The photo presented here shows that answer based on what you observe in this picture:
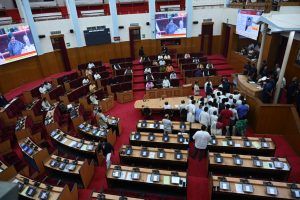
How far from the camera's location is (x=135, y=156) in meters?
7.67

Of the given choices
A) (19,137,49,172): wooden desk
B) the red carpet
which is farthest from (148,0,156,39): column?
(19,137,49,172): wooden desk

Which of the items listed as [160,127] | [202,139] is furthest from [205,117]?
[160,127]

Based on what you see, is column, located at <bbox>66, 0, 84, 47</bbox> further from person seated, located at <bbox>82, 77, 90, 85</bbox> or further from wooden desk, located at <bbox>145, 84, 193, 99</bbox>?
wooden desk, located at <bbox>145, 84, 193, 99</bbox>

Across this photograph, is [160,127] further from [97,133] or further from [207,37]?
[207,37]

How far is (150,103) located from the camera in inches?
462

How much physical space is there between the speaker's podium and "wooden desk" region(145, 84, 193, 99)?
114cm

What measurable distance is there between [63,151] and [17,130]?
2.44 m

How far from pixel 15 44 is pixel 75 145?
10435 millimetres

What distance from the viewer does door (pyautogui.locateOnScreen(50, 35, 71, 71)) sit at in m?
17.4

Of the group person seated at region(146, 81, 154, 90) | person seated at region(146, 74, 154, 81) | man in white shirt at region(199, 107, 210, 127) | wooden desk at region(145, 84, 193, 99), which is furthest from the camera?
person seated at region(146, 74, 154, 81)

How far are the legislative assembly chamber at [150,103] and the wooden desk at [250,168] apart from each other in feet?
0.10

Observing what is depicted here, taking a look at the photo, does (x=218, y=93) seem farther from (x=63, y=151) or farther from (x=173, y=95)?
(x=63, y=151)

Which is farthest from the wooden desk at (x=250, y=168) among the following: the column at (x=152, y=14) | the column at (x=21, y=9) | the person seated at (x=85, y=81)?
the column at (x=21, y=9)

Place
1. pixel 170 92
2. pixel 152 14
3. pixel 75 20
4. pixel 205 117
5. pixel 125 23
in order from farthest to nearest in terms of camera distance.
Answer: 1. pixel 125 23
2. pixel 152 14
3. pixel 75 20
4. pixel 170 92
5. pixel 205 117
